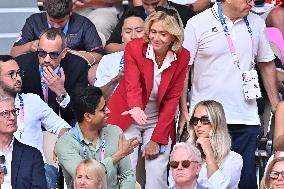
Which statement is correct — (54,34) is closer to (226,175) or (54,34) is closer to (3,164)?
(3,164)

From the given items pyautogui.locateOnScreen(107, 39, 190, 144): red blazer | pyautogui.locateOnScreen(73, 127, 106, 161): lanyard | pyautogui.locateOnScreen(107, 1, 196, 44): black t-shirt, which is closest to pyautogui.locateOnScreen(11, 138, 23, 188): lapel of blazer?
pyautogui.locateOnScreen(73, 127, 106, 161): lanyard

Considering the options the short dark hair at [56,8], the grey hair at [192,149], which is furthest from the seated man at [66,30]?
the grey hair at [192,149]

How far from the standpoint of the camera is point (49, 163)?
10.5 metres

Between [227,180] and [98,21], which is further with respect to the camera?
[98,21]

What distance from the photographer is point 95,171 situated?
9.04 meters

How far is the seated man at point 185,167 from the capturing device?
907 centimetres

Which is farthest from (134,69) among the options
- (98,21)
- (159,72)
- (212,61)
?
(98,21)

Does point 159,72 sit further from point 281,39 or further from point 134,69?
point 281,39

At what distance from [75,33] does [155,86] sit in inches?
61.3

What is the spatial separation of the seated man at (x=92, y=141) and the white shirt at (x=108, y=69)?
93cm

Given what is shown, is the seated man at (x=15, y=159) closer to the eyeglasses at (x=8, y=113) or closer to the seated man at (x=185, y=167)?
the eyeglasses at (x=8, y=113)

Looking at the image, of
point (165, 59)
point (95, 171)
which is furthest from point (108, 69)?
point (95, 171)

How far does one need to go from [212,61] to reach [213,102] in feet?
2.35

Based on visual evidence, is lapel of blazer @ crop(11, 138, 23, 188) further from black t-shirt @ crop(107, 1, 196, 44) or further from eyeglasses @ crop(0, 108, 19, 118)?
black t-shirt @ crop(107, 1, 196, 44)
